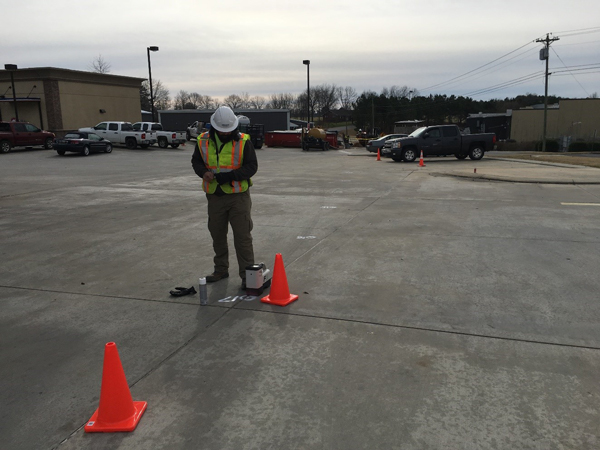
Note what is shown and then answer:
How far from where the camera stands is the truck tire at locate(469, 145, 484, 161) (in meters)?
26.9

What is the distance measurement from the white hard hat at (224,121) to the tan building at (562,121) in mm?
73307

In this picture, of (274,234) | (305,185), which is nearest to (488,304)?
(274,234)

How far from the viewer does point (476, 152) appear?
88.7ft

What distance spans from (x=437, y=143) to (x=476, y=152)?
271 cm

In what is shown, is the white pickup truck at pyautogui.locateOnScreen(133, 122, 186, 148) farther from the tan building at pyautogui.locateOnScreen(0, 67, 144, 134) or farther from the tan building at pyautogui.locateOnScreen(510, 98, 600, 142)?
the tan building at pyautogui.locateOnScreen(510, 98, 600, 142)

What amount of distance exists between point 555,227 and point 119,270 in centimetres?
748

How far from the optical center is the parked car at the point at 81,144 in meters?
29.2

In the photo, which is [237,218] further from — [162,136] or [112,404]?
[162,136]

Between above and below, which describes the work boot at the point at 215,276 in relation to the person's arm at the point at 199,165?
below

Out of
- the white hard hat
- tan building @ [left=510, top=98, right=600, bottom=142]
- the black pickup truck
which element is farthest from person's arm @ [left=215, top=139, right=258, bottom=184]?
tan building @ [left=510, top=98, right=600, bottom=142]

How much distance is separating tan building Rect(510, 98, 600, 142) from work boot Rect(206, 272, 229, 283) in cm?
7312

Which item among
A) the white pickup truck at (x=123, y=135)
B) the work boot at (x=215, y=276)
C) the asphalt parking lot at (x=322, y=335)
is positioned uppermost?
the white pickup truck at (x=123, y=135)

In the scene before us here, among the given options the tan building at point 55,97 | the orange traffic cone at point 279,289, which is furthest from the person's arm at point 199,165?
the tan building at point 55,97

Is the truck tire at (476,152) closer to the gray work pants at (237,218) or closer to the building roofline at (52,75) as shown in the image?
the gray work pants at (237,218)
